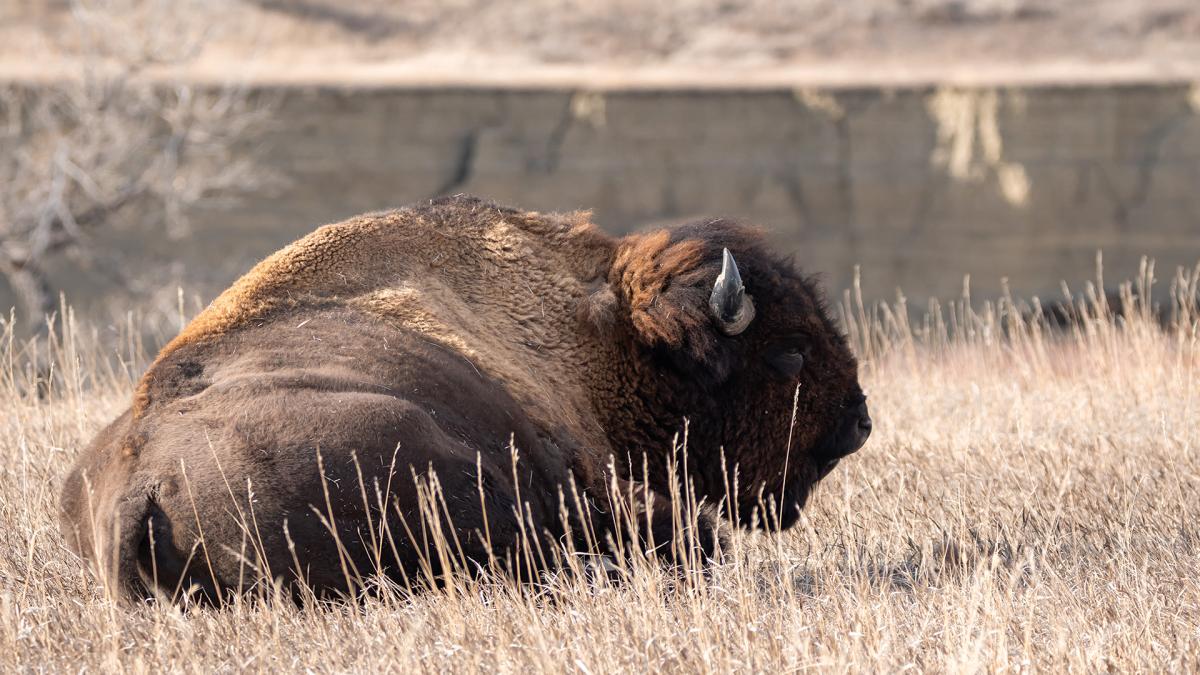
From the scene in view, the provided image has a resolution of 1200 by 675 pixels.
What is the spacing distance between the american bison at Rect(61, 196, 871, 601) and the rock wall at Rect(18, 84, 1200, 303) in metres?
14.6

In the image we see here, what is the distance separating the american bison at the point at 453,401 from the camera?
12.1ft

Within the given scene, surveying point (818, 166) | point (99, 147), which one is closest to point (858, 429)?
point (99, 147)

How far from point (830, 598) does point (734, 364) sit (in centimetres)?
106

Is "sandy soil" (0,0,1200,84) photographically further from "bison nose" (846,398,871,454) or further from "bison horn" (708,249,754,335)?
"bison horn" (708,249,754,335)

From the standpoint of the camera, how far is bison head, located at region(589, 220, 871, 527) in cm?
473

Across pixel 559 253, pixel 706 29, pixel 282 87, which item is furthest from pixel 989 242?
pixel 559 253

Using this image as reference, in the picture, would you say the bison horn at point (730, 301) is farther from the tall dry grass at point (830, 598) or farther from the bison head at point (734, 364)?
the tall dry grass at point (830, 598)

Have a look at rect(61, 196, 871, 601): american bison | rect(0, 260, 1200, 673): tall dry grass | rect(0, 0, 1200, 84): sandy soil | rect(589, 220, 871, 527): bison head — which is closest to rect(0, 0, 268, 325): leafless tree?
rect(0, 0, 1200, 84): sandy soil

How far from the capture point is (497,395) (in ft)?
13.9

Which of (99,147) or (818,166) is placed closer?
(99,147)

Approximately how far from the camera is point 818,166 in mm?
20094

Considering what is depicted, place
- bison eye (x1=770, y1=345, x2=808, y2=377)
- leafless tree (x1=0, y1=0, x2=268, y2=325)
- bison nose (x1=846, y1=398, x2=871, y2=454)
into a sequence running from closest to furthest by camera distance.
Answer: bison eye (x1=770, y1=345, x2=808, y2=377) < bison nose (x1=846, y1=398, x2=871, y2=454) < leafless tree (x1=0, y1=0, x2=268, y2=325)

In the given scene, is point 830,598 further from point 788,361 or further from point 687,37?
point 687,37

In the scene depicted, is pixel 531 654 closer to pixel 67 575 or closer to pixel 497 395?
pixel 497 395
